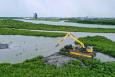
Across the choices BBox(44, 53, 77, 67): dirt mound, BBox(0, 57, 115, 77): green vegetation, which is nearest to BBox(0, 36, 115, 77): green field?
BBox(0, 57, 115, 77): green vegetation

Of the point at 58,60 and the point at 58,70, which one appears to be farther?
the point at 58,60

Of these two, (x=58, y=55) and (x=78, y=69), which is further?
(x=58, y=55)

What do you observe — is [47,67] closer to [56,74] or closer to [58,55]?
[56,74]

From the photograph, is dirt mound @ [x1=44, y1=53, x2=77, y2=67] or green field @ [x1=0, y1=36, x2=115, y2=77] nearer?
green field @ [x1=0, y1=36, x2=115, y2=77]

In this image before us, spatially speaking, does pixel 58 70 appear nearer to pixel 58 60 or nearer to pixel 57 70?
pixel 57 70

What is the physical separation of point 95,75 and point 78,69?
2070 mm

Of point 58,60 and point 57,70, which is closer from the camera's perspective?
point 57,70

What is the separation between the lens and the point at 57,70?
73.6ft

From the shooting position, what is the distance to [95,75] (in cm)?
2161

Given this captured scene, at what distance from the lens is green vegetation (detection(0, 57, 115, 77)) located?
2122 cm

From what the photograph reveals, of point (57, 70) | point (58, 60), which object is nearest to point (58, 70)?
point (57, 70)

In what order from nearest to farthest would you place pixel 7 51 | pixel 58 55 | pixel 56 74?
pixel 56 74
pixel 58 55
pixel 7 51

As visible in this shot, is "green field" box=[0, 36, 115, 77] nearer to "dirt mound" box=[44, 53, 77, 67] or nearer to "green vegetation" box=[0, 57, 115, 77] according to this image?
"green vegetation" box=[0, 57, 115, 77]

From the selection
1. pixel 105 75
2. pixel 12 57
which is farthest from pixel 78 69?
pixel 12 57
